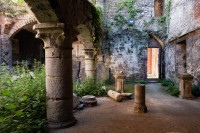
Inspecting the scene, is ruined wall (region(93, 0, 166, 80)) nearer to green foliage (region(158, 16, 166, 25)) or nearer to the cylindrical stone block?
green foliage (region(158, 16, 166, 25))

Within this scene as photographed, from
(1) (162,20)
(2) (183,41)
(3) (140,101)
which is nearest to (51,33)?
(3) (140,101)

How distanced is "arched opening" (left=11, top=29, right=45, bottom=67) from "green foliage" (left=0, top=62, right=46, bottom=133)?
8.38m

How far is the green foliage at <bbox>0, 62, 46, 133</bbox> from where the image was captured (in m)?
2.47

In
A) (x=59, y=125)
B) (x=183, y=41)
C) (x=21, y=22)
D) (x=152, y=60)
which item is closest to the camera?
(x=59, y=125)

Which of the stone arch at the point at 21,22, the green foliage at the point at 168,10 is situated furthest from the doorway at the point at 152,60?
the stone arch at the point at 21,22

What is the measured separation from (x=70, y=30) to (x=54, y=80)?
3.99ft

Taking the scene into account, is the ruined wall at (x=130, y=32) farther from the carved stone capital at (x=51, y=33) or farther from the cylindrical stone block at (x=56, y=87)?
the carved stone capital at (x=51, y=33)

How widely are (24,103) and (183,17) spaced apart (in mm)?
8900

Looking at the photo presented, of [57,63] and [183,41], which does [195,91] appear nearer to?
[183,41]

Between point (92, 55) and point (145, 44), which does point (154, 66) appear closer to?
point (145, 44)

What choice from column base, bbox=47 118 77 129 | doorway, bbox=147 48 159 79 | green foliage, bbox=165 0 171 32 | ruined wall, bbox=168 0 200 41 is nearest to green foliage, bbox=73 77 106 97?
column base, bbox=47 118 77 129

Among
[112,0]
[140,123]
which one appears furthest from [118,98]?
[112,0]

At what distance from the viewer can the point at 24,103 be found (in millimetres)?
2367

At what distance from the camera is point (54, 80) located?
10.1 ft
